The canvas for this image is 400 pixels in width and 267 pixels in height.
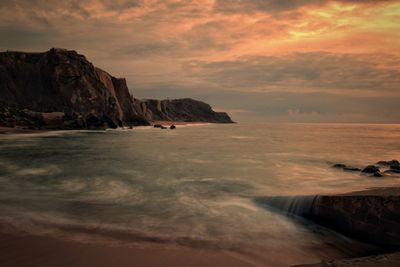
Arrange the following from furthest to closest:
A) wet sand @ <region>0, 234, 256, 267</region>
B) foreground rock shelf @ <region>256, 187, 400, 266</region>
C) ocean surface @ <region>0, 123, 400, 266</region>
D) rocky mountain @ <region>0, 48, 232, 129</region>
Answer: rocky mountain @ <region>0, 48, 232, 129</region> → foreground rock shelf @ <region>256, 187, 400, 266</region> → ocean surface @ <region>0, 123, 400, 266</region> → wet sand @ <region>0, 234, 256, 267</region>

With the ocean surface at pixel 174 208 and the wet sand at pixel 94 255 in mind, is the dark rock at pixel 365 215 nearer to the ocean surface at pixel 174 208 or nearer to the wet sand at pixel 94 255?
the ocean surface at pixel 174 208

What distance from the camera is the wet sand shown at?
5.29 m

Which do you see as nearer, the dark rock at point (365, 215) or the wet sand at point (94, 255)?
the wet sand at point (94, 255)

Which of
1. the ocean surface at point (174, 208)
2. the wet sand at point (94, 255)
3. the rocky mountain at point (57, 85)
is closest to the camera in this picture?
the wet sand at point (94, 255)

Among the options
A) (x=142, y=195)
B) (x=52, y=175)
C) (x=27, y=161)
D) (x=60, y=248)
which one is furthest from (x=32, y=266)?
Answer: (x=27, y=161)

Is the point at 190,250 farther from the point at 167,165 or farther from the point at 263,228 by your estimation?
the point at 167,165

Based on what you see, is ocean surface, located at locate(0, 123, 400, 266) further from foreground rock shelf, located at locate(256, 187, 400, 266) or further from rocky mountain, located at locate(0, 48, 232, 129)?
rocky mountain, located at locate(0, 48, 232, 129)

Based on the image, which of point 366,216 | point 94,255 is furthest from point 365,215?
point 94,255

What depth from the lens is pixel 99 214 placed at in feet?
27.8

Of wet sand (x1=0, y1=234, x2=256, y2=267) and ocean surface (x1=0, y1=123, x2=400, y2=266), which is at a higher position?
wet sand (x1=0, y1=234, x2=256, y2=267)

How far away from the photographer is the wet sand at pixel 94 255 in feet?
17.4

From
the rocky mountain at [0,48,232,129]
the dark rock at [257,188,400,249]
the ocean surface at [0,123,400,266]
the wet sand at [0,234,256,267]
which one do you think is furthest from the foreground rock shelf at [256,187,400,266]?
the rocky mountain at [0,48,232,129]

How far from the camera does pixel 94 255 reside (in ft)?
18.3

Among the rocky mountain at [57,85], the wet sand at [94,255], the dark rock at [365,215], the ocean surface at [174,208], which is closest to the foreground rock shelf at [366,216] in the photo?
the dark rock at [365,215]
